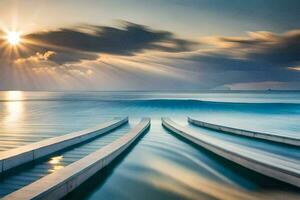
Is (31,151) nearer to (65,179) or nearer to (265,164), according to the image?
(65,179)

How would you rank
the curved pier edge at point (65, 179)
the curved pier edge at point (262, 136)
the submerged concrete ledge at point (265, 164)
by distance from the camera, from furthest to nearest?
the curved pier edge at point (262, 136)
the submerged concrete ledge at point (265, 164)
the curved pier edge at point (65, 179)

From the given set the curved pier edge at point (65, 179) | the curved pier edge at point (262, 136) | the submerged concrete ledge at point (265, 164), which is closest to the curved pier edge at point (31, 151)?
the curved pier edge at point (65, 179)

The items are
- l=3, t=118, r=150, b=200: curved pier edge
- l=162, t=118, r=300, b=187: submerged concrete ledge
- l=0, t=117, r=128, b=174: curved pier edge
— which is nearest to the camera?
l=3, t=118, r=150, b=200: curved pier edge

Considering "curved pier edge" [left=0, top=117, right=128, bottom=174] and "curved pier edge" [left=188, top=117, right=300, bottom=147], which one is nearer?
"curved pier edge" [left=0, top=117, right=128, bottom=174]

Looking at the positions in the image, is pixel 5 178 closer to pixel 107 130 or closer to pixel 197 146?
pixel 197 146

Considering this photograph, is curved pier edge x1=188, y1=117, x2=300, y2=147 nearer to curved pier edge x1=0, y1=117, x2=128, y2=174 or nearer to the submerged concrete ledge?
the submerged concrete ledge

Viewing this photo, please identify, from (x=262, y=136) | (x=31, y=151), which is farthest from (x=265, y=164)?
(x=262, y=136)

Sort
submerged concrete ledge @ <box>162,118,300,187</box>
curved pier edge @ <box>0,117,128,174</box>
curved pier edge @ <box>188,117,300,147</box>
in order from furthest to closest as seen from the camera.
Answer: curved pier edge @ <box>188,117,300,147</box> < curved pier edge @ <box>0,117,128,174</box> < submerged concrete ledge @ <box>162,118,300,187</box>

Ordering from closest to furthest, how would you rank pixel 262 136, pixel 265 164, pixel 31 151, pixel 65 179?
pixel 65 179 → pixel 265 164 → pixel 31 151 → pixel 262 136

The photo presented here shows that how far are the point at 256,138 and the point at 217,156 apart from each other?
8639 mm

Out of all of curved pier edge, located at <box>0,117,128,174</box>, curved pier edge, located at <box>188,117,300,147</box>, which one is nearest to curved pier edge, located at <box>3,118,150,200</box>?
Answer: curved pier edge, located at <box>0,117,128,174</box>

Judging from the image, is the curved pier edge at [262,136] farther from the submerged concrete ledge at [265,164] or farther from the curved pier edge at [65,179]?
the curved pier edge at [65,179]

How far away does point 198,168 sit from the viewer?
13.8 m

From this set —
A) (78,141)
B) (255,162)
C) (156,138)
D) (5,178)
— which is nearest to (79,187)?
(5,178)
